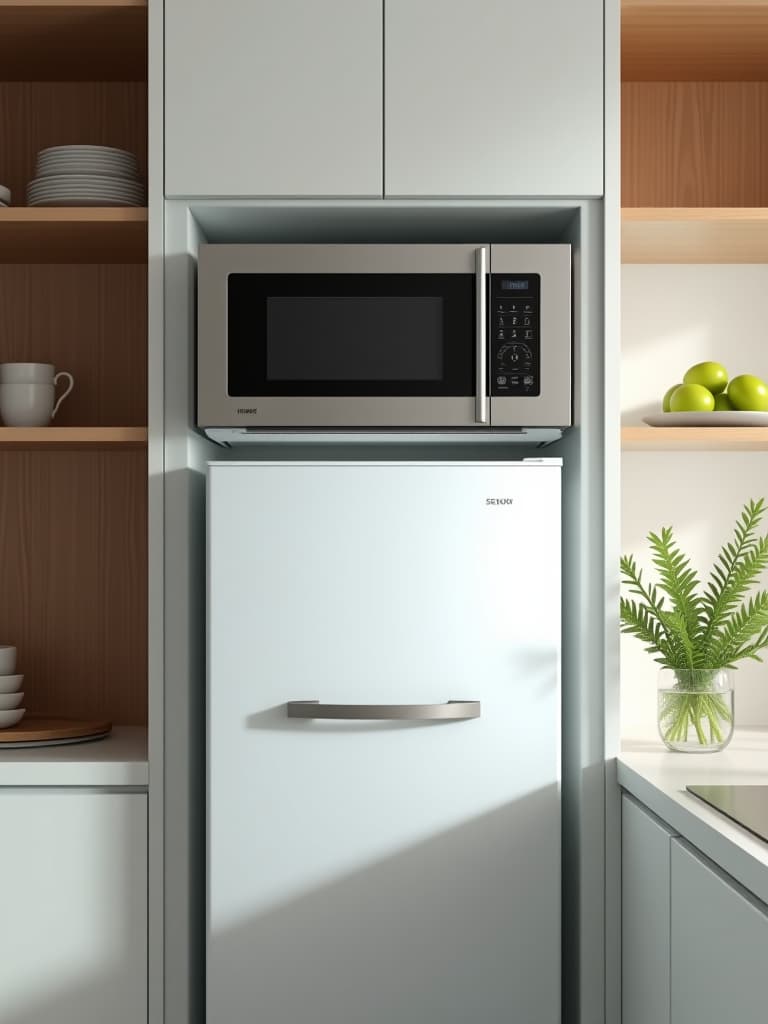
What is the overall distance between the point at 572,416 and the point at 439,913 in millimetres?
854

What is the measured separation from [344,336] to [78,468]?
75cm

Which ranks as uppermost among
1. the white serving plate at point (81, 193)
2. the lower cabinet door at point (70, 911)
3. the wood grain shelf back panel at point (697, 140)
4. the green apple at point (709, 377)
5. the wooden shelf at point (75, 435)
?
the wood grain shelf back panel at point (697, 140)

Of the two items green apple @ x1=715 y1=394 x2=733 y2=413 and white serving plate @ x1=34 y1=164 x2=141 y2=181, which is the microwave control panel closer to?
green apple @ x1=715 y1=394 x2=733 y2=413

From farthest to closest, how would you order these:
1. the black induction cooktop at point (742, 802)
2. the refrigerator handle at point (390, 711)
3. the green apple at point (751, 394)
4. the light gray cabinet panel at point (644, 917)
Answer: the green apple at point (751, 394), the refrigerator handle at point (390, 711), the light gray cabinet panel at point (644, 917), the black induction cooktop at point (742, 802)

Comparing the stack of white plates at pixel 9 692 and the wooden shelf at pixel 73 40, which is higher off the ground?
the wooden shelf at pixel 73 40

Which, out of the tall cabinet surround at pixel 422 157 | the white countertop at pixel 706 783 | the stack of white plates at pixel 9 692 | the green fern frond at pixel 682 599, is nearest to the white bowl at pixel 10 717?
the stack of white plates at pixel 9 692

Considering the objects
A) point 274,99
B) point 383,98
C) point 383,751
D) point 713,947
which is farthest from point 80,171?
point 713,947

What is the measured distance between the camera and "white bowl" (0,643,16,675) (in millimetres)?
2014

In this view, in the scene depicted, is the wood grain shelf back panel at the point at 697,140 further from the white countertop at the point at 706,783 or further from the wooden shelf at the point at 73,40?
the white countertop at the point at 706,783

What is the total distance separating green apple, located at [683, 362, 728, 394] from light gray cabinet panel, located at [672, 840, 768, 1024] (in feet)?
3.02

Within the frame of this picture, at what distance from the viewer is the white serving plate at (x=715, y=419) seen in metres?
1.92

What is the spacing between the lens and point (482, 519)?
1753 mm

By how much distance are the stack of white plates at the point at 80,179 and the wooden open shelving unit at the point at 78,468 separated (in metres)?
0.28

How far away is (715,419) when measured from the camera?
1926mm
